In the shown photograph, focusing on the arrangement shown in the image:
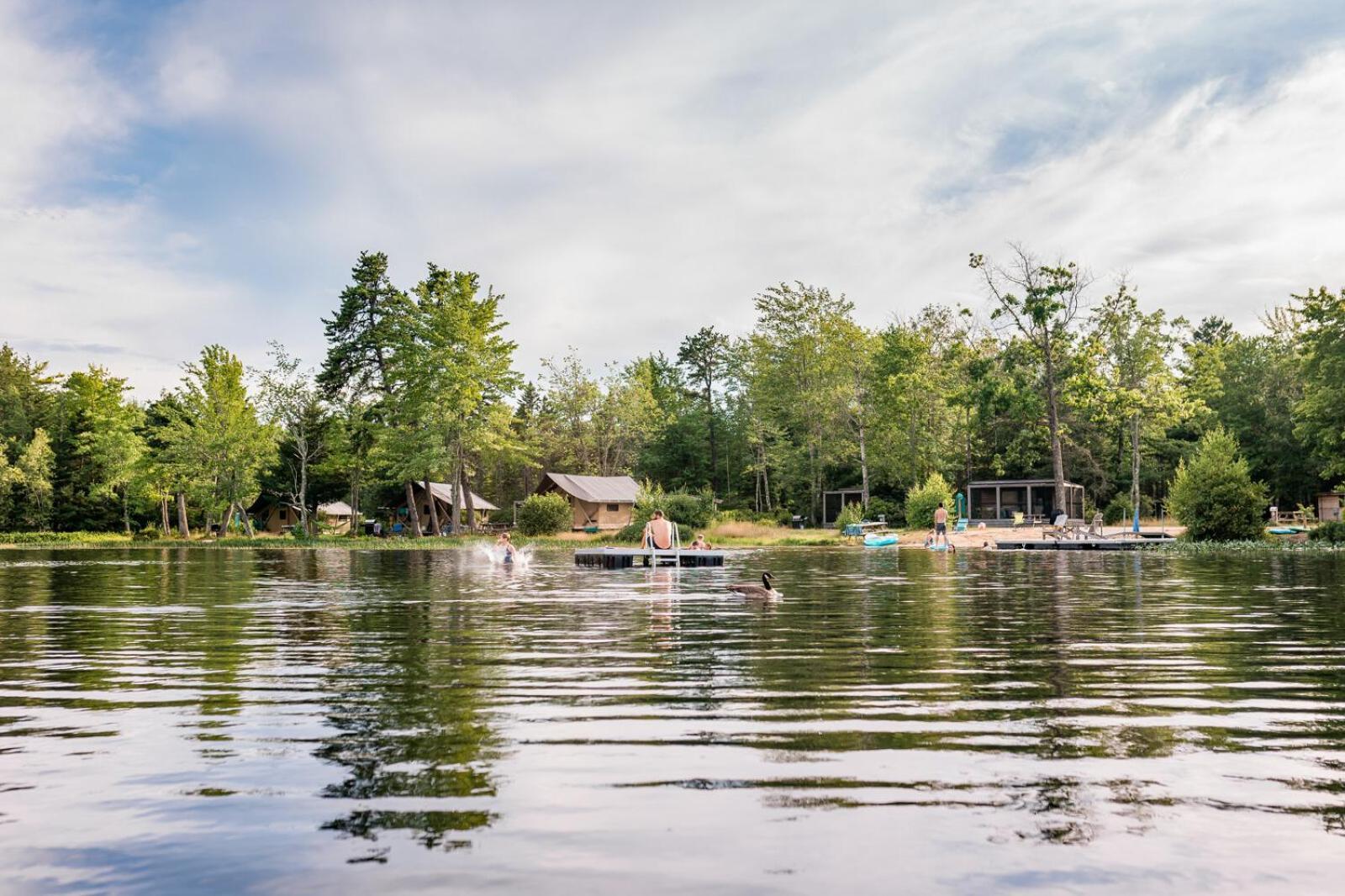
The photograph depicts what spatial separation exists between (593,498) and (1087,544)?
1723 inches

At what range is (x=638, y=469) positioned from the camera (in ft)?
304

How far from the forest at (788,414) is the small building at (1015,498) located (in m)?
1.39

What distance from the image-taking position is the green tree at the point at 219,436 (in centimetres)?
6712

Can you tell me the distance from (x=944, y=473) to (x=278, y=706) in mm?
66566

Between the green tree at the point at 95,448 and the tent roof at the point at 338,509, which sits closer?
the green tree at the point at 95,448

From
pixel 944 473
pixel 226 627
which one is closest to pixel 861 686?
pixel 226 627

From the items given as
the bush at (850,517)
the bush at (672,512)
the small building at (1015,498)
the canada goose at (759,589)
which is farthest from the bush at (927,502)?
the canada goose at (759,589)

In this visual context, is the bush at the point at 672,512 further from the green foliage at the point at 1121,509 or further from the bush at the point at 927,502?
the green foliage at the point at 1121,509

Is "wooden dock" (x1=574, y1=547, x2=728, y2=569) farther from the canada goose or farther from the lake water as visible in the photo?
the lake water

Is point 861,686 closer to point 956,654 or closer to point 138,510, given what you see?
point 956,654

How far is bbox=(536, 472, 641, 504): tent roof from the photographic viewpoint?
7931cm

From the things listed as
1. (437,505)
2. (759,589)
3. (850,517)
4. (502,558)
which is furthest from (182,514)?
(759,589)

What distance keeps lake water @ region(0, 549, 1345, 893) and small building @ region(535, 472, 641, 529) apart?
64.6 m

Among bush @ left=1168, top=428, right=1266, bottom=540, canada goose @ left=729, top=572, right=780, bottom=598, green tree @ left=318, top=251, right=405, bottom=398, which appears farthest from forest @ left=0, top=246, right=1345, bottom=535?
canada goose @ left=729, top=572, right=780, bottom=598
